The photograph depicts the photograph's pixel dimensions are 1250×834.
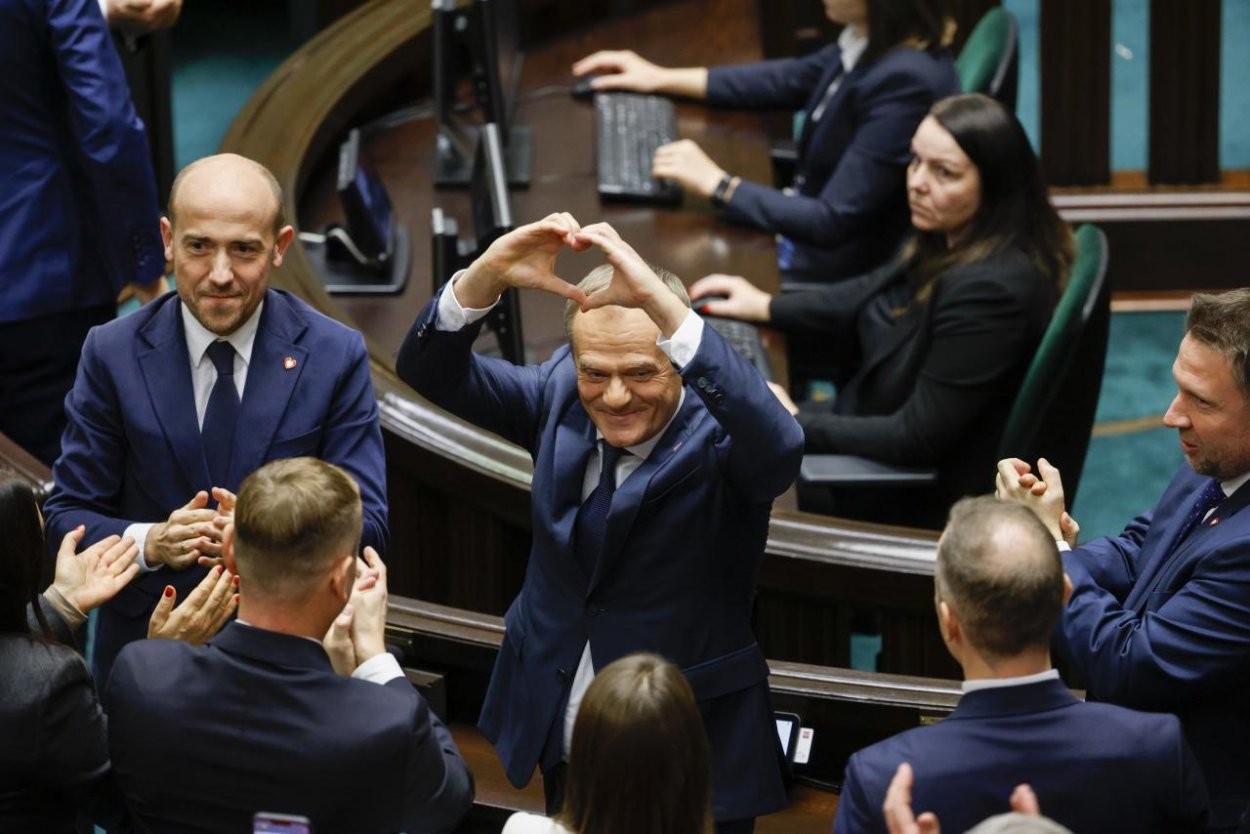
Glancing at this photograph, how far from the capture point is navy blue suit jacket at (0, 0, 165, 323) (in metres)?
2.94

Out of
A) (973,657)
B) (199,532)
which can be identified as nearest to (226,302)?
(199,532)

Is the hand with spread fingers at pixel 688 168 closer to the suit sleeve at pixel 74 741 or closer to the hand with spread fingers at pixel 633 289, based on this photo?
the hand with spread fingers at pixel 633 289

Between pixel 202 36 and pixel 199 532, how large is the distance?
176 inches

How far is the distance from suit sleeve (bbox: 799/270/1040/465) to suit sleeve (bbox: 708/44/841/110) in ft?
3.74

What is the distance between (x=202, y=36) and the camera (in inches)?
243

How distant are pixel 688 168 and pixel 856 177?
0.34 meters

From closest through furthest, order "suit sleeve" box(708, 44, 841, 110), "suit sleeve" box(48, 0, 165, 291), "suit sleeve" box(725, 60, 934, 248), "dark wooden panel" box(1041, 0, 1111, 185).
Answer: "suit sleeve" box(48, 0, 165, 291) → "suit sleeve" box(725, 60, 934, 248) → "suit sleeve" box(708, 44, 841, 110) → "dark wooden panel" box(1041, 0, 1111, 185)

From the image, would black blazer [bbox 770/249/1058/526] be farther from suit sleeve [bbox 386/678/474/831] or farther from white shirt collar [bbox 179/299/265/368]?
suit sleeve [bbox 386/678/474/831]

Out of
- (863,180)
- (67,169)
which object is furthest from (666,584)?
(863,180)

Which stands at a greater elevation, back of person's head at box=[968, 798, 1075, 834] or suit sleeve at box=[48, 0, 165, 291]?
suit sleeve at box=[48, 0, 165, 291]

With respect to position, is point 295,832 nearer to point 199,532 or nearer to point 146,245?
point 199,532

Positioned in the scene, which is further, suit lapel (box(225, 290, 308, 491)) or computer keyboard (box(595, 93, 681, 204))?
computer keyboard (box(595, 93, 681, 204))

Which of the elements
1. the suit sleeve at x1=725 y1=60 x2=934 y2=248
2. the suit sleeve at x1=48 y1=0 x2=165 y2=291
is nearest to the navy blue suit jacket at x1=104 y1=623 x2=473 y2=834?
the suit sleeve at x1=48 y1=0 x2=165 y2=291

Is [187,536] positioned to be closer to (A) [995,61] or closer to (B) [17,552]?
(B) [17,552]
